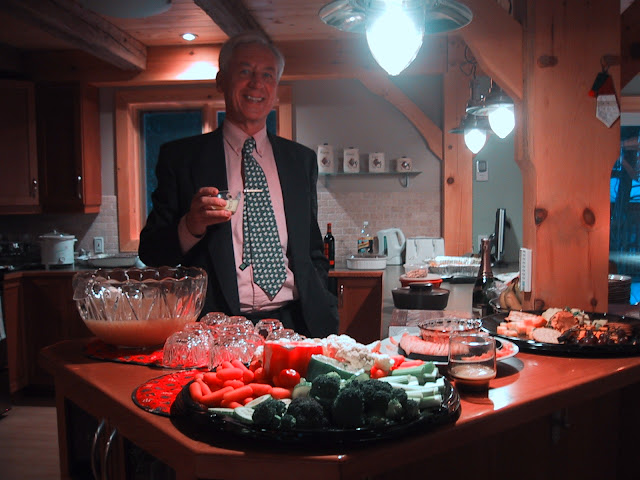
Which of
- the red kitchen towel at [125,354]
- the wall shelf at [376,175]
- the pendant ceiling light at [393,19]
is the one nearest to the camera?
the red kitchen towel at [125,354]

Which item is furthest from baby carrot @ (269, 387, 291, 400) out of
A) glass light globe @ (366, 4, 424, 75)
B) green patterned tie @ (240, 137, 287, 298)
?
glass light globe @ (366, 4, 424, 75)

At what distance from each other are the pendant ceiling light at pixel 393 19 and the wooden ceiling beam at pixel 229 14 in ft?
6.34

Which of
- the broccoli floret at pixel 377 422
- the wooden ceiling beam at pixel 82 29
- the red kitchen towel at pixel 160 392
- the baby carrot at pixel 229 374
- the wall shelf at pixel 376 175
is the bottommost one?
the red kitchen towel at pixel 160 392

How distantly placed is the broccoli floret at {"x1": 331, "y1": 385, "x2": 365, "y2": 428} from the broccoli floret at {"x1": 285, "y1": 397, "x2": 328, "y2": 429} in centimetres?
2

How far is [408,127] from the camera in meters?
5.44

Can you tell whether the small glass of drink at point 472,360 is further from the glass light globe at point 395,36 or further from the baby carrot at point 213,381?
the glass light globe at point 395,36

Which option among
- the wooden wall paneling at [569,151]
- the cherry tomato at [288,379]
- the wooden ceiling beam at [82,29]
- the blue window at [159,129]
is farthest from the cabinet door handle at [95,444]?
the blue window at [159,129]

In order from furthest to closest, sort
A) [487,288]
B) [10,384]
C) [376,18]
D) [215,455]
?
[10,384], [487,288], [376,18], [215,455]

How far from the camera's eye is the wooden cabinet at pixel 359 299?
4.61 meters

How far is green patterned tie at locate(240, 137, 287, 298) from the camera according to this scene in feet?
6.98

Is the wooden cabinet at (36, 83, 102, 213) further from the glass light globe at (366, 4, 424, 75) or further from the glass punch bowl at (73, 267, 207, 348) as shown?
the glass light globe at (366, 4, 424, 75)

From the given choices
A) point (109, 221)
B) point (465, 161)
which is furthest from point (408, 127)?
point (109, 221)

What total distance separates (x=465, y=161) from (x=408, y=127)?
0.60 meters

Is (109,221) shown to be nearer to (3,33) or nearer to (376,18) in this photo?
(3,33)
